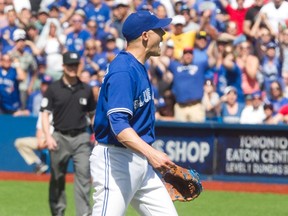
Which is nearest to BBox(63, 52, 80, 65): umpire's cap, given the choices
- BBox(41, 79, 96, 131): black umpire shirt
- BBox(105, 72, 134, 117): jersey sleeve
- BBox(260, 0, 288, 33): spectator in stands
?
BBox(41, 79, 96, 131): black umpire shirt

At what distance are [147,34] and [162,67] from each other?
36.3 ft

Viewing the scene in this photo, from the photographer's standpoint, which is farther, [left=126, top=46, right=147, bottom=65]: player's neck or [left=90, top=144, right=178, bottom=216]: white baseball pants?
[left=126, top=46, right=147, bottom=65]: player's neck

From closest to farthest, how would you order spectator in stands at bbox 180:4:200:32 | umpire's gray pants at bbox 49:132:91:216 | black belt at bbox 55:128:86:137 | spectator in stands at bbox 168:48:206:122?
umpire's gray pants at bbox 49:132:91:216
black belt at bbox 55:128:86:137
spectator in stands at bbox 168:48:206:122
spectator in stands at bbox 180:4:200:32

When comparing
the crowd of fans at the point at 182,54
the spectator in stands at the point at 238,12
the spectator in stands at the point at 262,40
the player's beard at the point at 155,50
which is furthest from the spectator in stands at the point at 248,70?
the player's beard at the point at 155,50

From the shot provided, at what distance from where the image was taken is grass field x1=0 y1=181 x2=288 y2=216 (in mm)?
12555

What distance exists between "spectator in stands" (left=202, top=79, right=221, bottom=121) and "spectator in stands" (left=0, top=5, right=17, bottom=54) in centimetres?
496

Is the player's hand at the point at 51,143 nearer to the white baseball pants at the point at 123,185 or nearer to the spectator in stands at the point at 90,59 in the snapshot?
the white baseball pants at the point at 123,185

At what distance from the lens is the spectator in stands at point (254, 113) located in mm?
16344

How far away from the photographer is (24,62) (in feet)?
62.4

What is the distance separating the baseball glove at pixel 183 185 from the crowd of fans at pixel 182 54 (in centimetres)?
896

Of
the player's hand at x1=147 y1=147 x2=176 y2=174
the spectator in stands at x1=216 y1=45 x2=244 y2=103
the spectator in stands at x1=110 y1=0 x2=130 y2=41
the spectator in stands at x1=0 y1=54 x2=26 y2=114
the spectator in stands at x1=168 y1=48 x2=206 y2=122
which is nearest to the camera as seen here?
the player's hand at x1=147 y1=147 x2=176 y2=174

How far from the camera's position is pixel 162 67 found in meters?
17.7

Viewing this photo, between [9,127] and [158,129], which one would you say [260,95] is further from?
[9,127]

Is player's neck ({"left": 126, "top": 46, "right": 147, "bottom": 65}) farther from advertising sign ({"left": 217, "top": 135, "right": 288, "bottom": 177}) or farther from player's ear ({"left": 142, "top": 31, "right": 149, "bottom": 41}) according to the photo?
advertising sign ({"left": 217, "top": 135, "right": 288, "bottom": 177})
